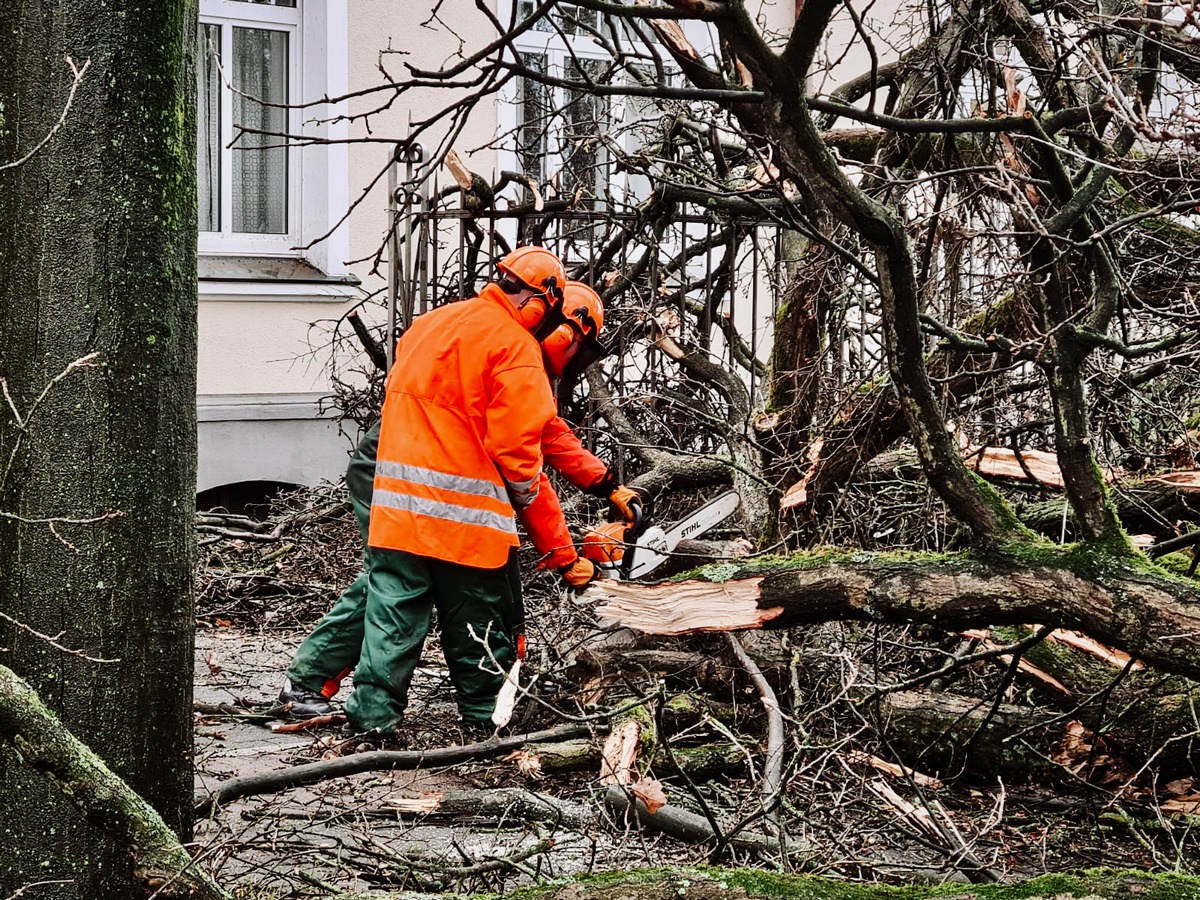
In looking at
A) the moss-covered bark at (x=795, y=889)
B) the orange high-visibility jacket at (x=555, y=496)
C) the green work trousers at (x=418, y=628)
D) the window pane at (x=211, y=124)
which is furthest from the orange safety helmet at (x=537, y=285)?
the window pane at (x=211, y=124)

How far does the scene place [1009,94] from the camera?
479 cm

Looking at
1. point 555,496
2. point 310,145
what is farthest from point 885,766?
point 310,145

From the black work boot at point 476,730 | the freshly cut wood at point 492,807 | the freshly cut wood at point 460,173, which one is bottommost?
the black work boot at point 476,730

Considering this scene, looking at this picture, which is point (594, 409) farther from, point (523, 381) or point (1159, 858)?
point (1159, 858)

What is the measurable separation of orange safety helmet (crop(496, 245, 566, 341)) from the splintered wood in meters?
2.02

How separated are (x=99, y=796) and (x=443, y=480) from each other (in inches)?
125

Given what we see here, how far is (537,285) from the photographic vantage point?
16.9 feet

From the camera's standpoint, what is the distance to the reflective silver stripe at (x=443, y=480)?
196 inches

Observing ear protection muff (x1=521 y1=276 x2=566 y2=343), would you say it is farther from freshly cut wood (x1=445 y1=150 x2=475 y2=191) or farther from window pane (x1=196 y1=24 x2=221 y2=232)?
window pane (x1=196 y1=24 x2=221 y2=232)

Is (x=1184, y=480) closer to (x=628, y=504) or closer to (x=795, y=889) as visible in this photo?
(x=628, y=504)

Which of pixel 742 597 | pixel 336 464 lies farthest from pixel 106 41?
pixel 336 464

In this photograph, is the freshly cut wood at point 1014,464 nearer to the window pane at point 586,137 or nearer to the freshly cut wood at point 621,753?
the freshly cut wood at point 621,753

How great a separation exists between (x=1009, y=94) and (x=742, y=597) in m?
2.69

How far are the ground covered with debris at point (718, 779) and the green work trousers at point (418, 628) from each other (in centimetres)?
15
